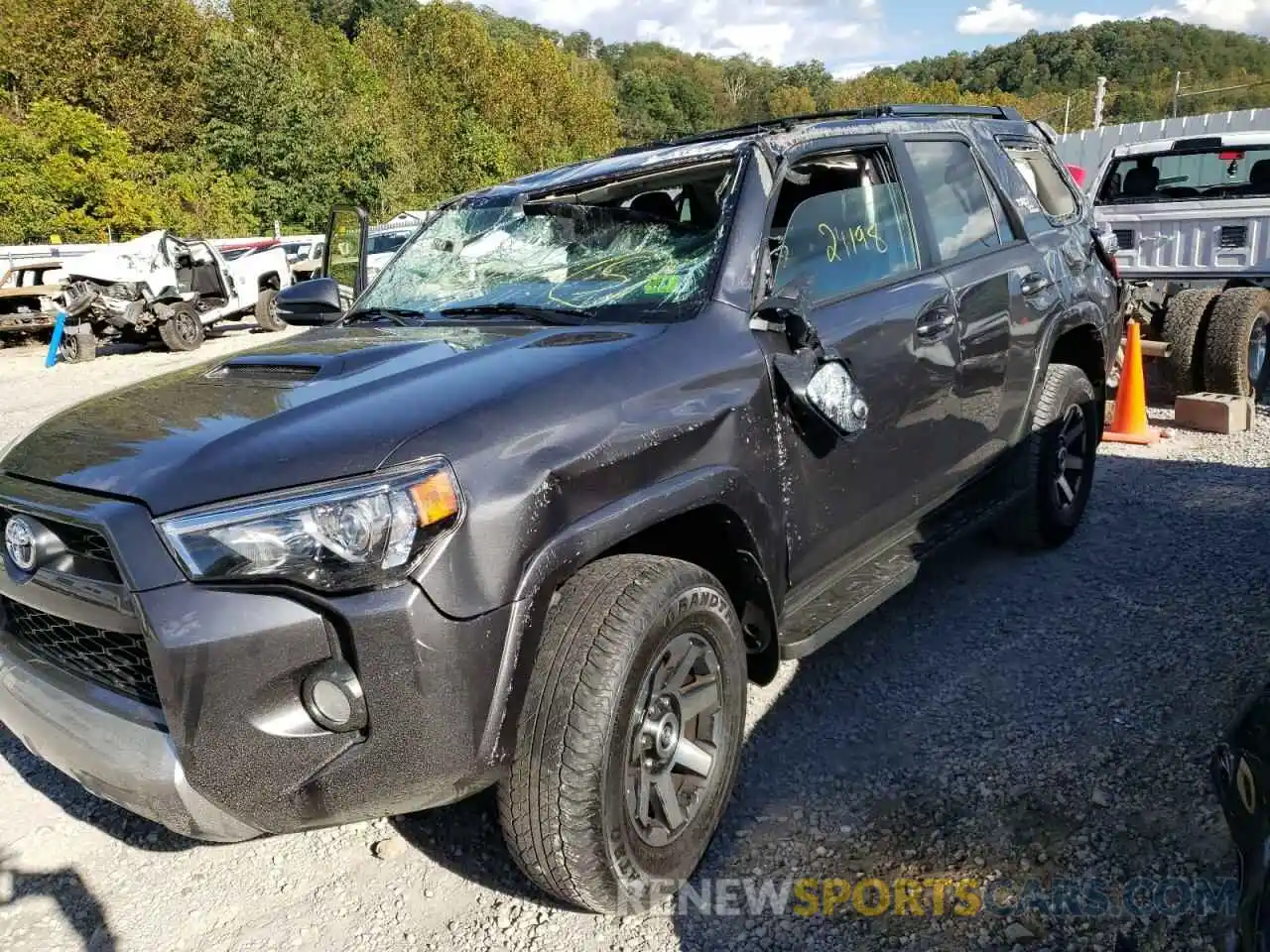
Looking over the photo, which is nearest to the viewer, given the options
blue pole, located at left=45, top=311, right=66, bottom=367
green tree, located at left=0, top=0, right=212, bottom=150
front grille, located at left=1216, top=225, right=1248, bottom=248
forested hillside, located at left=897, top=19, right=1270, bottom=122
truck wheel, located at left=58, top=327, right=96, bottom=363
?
front grille, located at left=1216, top=225, right=1248, bottom=248

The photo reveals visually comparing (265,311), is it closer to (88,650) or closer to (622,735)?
(88,650)

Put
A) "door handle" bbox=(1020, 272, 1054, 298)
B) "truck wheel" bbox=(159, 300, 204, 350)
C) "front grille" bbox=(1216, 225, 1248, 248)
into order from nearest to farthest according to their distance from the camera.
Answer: "door handle" bbox=(1020, 272, 1054, 298), "front grille" bbox=(1216, 225, 1248, 248), "truck wheel" bbox=(159, 300, 204, 350)

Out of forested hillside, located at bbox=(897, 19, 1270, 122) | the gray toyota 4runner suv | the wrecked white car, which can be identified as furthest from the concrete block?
forested hillside, located at bbox=(897, 19, 1270, 122)

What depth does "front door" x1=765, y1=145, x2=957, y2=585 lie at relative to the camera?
2.93 metres

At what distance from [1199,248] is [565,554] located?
7.98 metres

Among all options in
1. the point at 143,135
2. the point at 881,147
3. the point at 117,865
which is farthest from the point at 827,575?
the point at 143,135

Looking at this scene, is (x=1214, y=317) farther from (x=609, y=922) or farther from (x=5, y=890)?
(x=5, y=890)

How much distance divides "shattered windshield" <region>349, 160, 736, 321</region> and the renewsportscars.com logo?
1543 millimetres

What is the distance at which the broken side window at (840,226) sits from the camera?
306 cm

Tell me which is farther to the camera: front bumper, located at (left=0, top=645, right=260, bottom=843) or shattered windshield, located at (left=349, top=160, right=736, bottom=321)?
shattered windshield, located at (left=349, top=160, right=736, bottom=321)

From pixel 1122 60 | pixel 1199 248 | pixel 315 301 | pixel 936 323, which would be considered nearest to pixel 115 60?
pixel 1199 248

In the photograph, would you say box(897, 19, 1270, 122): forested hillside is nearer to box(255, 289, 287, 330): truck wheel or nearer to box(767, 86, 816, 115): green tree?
box(767, 86, 816, 115): green tree

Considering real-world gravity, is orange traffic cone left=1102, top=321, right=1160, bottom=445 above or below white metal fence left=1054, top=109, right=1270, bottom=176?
below

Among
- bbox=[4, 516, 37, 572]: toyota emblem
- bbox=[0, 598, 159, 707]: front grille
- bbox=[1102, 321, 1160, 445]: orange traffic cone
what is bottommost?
bbox=[1102, 321, 1160, 445]: orange traffic cone
